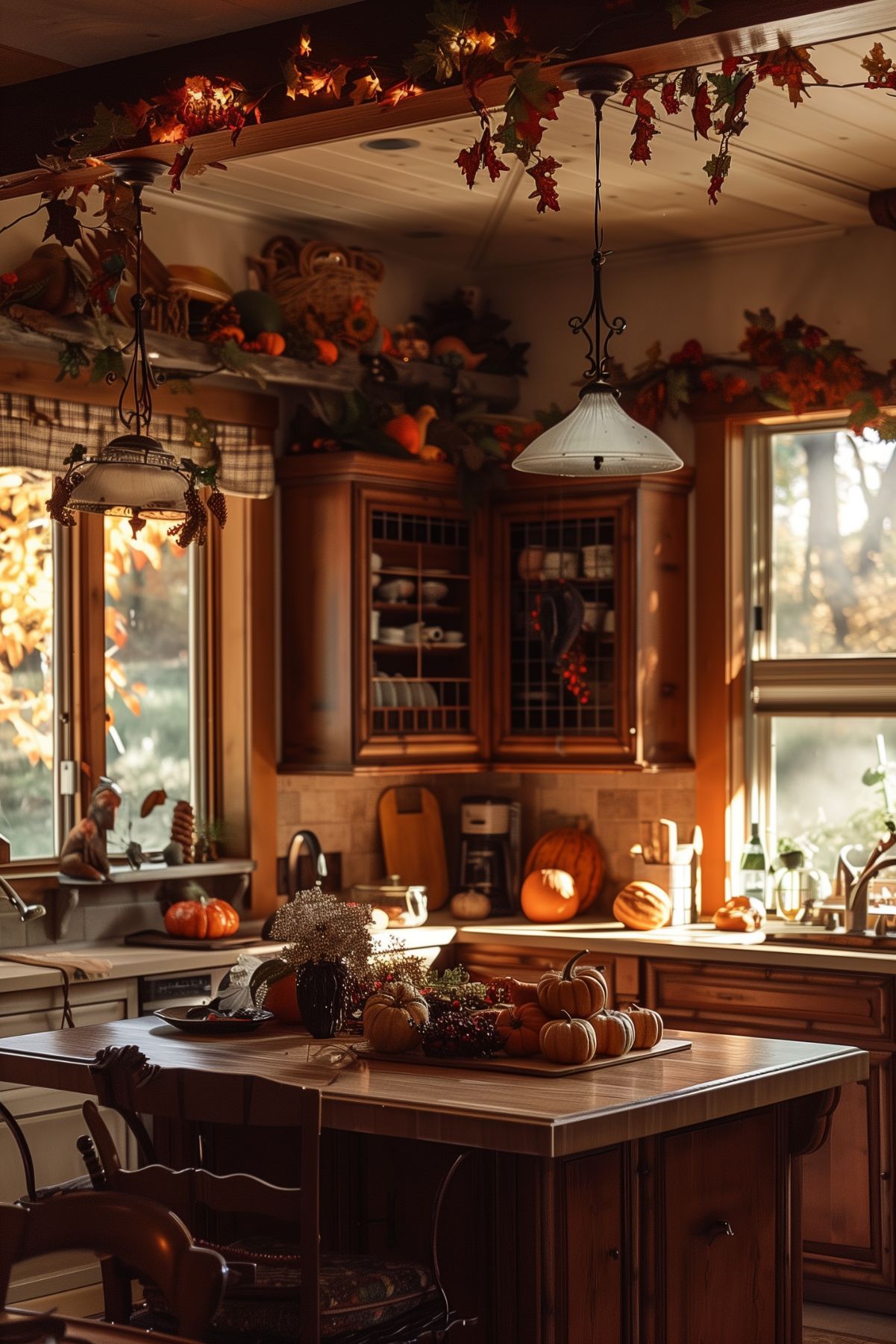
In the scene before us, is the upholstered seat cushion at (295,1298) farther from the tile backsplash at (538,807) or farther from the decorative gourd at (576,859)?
the decorative gourd at (576,859)

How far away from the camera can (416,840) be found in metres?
6.57

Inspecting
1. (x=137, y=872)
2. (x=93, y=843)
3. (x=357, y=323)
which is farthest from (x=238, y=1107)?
(x=357, y=323)

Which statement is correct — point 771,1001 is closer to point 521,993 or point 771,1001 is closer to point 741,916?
point 741,916

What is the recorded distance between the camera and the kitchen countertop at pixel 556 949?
17.0 feet

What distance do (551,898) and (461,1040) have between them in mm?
2237

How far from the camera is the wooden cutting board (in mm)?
6488

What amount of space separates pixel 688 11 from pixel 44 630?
3.11m

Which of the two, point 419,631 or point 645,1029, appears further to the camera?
point 419,631

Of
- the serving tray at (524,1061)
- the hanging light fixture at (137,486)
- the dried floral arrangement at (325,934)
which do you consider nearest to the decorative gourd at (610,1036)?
the serving tray at (524,1061)

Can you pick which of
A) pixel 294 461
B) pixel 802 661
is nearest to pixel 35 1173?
pixel 294 461

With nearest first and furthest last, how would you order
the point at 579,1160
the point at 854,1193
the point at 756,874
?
the point at 579,1160
the point at 854,1193
the point at 756,874

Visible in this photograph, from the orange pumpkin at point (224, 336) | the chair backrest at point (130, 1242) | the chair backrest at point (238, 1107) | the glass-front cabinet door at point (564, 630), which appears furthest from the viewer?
the glass-front cabinet door at point (564, 630)

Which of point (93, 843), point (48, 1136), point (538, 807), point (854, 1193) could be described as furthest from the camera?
point (538, 807)

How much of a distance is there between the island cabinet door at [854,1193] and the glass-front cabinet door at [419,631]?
6.18ft
